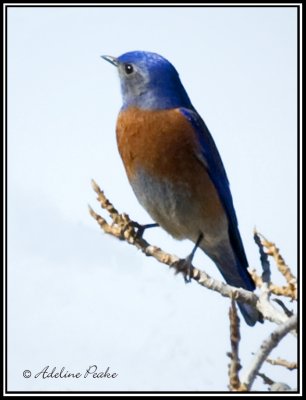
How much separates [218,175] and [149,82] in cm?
113

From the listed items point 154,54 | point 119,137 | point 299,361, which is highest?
point 154,54

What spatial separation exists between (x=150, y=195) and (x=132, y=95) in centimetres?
102

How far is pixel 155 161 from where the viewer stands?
708 centimetres

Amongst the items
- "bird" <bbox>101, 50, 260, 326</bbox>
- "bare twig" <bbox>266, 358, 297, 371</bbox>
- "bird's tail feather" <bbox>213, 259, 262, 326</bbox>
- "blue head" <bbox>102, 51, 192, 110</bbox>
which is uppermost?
"blue head" <bbox>102, 51, 192, 110</bbox>

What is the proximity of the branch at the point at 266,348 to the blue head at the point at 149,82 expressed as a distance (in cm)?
362

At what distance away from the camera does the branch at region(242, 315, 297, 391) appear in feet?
12.7

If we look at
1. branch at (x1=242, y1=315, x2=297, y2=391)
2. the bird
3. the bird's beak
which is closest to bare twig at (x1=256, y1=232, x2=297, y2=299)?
branch at (x1=242, y1=315, x2=297, y2=391)

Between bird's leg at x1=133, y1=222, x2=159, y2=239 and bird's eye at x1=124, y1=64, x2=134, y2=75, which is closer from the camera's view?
bird's leg at x1=133, y1=222, x2=159, y2=239

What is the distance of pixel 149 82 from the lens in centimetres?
745

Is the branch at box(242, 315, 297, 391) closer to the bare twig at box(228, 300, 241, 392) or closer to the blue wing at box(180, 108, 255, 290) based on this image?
the bare twig at box(228, 300, 241, 392)

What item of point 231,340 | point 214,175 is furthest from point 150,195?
point 231,340

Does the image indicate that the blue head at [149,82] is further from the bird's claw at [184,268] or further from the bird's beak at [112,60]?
the bird's claw at [184,268]

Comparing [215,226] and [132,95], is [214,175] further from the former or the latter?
[132,95]

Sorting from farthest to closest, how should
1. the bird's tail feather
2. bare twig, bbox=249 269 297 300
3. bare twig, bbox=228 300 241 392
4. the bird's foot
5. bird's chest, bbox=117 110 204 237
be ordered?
the bird's tail feather
bird's chest, bbox=117 110 204 237
the bird's foot
bare twig, bbox=249 269 297 300
bare twig, bbox=228 300 241 392
